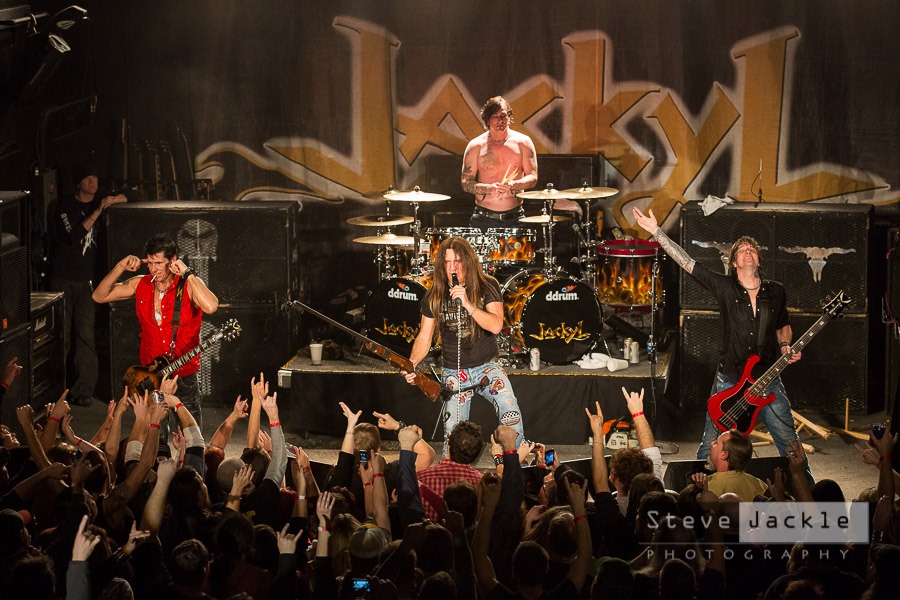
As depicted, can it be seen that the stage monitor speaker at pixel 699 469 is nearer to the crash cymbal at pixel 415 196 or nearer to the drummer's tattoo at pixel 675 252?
the drummer's tattoo at pixel 675 252

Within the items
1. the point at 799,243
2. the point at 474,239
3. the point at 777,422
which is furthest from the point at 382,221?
the point at 777,422

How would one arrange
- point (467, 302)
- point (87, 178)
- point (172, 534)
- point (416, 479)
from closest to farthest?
1. point (172, 534)
2. point (416, 479)
3. point (467, 302)
4. point (87, 178)

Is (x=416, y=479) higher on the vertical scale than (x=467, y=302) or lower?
lower

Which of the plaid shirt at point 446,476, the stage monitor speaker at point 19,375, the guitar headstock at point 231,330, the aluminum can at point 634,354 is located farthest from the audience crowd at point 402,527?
the aluminum can at point 634,354

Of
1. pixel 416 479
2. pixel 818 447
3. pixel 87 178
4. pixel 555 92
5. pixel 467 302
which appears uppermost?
pixel 555 92

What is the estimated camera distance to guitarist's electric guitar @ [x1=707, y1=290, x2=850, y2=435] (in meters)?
8.48

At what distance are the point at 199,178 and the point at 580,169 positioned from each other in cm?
404

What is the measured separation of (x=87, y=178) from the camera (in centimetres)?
1228

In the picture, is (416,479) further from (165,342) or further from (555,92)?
(555,92)

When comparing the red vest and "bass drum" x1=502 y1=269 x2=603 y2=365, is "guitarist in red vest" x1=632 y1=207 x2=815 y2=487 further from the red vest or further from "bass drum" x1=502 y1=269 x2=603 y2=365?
the red vest

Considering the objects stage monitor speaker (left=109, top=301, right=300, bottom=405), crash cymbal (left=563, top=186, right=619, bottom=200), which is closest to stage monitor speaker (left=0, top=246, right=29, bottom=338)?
stage monitor speaker (left=109, top=301, right=300, bottom=405)

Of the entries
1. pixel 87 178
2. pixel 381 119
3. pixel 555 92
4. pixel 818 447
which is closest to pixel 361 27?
pixel 381 119

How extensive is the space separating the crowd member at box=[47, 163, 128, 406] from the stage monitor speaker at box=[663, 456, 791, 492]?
6.66 metres

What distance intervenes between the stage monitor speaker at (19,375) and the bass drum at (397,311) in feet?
9.49
